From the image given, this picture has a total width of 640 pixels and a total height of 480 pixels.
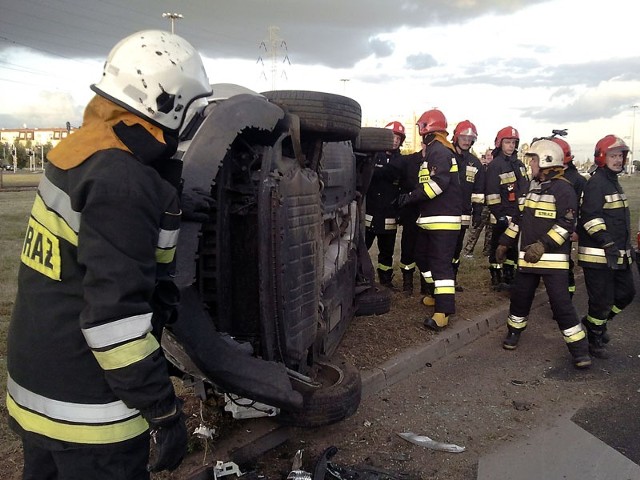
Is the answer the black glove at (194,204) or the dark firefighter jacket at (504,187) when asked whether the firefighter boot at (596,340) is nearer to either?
the dark firefighter jacket at (504,187)

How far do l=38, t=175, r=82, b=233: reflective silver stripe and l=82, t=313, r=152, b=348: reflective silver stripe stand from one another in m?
0.31

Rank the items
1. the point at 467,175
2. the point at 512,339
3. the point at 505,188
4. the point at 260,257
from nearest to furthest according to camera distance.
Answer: the point at 260,257, the point at 512,339, the point at 467,175, the point at 505,188

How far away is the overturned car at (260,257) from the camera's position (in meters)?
2.43

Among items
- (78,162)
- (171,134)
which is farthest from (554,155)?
Result: (78,162)

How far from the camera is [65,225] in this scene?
1.78 meters

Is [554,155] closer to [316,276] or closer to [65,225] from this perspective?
[316,276]

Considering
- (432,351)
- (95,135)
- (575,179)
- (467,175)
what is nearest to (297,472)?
(95,135)

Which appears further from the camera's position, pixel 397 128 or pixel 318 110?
pixel 397 128

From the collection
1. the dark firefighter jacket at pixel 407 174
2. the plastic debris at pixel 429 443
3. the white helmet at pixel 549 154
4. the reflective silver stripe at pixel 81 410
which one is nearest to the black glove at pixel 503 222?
the dark firefighter jacket at pixel 407 174

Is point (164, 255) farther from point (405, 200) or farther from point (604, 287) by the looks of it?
point (604, 287)

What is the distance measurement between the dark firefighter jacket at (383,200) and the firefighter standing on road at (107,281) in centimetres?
478

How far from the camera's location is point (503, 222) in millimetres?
7535

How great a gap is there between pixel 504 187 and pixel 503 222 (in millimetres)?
485

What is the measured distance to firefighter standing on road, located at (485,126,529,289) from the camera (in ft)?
24.2
